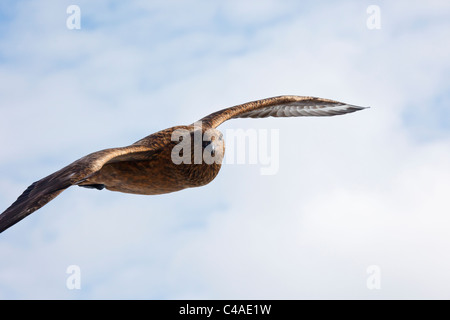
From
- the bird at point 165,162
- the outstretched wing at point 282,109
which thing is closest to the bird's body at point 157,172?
the bird at point 165,162

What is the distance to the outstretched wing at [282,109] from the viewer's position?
11.8 meters

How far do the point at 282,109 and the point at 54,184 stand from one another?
706 cm

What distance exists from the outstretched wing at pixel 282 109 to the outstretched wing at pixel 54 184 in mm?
2347

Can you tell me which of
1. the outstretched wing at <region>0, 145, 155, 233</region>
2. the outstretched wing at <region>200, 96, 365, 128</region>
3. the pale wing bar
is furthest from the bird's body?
the pale wing bar

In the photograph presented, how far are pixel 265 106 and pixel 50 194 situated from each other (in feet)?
19.3

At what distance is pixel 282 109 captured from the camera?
14.3 metres

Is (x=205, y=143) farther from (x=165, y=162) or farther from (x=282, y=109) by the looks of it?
(x=282, y=109)

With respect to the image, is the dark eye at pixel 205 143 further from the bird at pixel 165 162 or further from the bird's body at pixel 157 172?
the bird's body at pixel 157 172

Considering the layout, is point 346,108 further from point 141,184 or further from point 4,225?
point 4,225

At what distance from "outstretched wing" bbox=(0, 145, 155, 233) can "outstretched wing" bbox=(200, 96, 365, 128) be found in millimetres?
2347

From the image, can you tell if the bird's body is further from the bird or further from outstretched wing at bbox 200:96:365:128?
outstretched wing at bbox 200:96:365:128

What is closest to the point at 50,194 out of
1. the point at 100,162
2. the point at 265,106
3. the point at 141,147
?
the point at 100,162

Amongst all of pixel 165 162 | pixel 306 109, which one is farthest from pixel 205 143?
pixel 306 109

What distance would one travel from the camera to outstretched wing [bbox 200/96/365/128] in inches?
463
